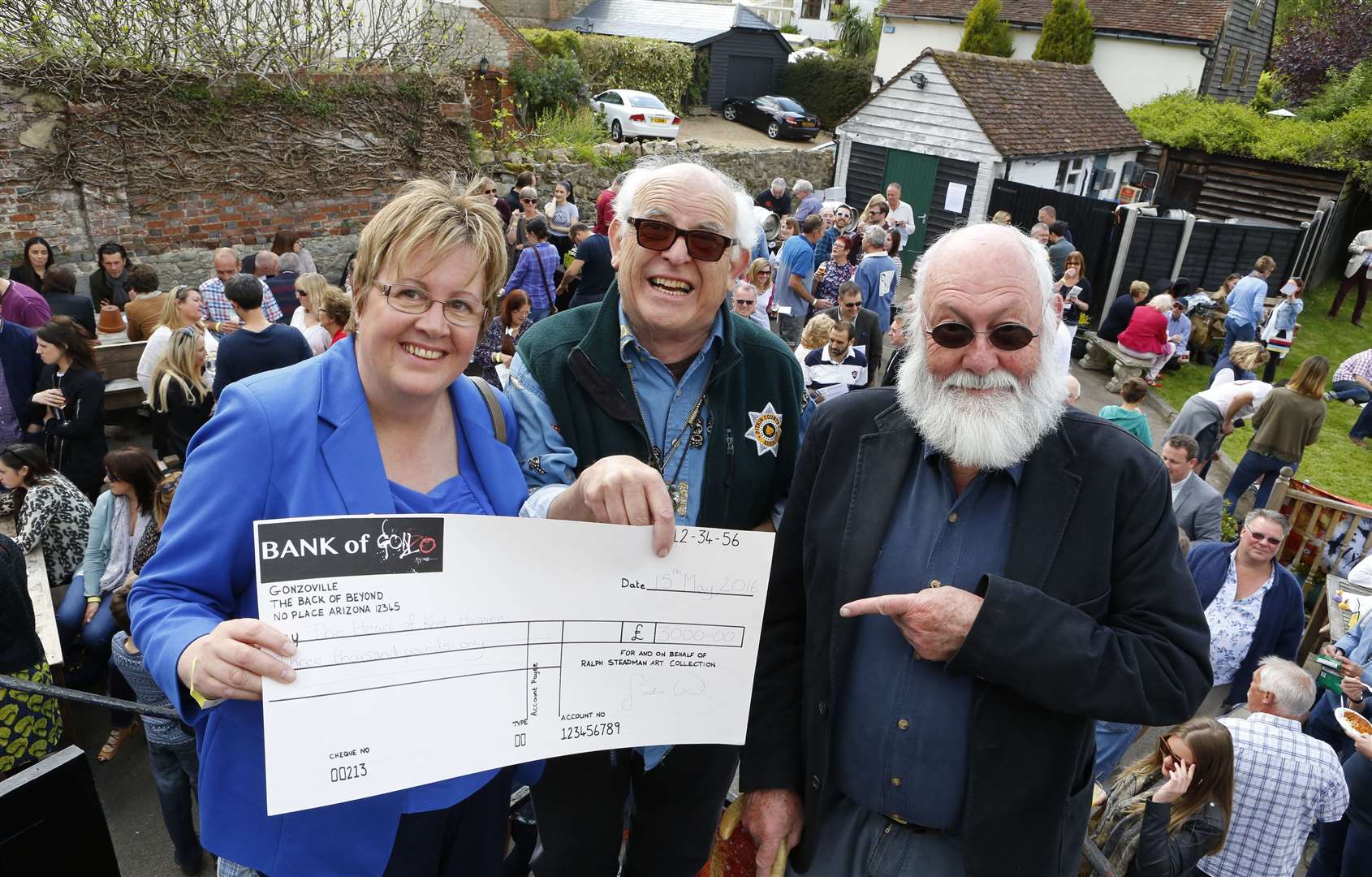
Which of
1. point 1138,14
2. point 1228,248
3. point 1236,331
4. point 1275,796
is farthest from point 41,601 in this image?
point 1138,14

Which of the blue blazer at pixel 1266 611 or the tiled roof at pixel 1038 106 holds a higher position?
the tiled roof at pixel 1038 106

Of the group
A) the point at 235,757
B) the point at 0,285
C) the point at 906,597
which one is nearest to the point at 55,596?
the point at 0,285

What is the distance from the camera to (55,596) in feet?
17.9

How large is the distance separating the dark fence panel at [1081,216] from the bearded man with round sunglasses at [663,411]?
15.5 m

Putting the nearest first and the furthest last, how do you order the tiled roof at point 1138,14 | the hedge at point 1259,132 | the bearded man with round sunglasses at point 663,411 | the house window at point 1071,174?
the bearded man with round sunglasses at point 663,411 < the house window at point 1071,174 < the hedge at point 1259,132 < the tiled roof at point 1138,14

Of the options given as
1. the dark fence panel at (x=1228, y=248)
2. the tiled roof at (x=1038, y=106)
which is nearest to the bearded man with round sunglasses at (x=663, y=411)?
the dark fence panel at (x=1228, y=248)

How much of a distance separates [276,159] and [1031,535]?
12.6m

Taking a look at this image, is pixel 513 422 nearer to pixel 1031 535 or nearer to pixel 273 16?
pixel 1031 535

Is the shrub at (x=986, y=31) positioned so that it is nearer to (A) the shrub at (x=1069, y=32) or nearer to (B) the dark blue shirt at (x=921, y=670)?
(A) the shrub at (x=1069, y=32)

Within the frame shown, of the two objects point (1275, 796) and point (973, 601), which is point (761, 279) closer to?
point (1275, 796)

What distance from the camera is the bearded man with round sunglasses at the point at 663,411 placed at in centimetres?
225

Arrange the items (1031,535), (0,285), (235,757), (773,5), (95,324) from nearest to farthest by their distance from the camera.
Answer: (235,757) < (1031,535) < (0,285) < (95,324) < (773,5)

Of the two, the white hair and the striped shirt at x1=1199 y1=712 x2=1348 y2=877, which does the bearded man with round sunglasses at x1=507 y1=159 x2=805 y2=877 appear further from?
the striped shirt at x1=1199 y1=712 x2=1348 y2=877

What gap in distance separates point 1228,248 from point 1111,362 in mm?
4956
